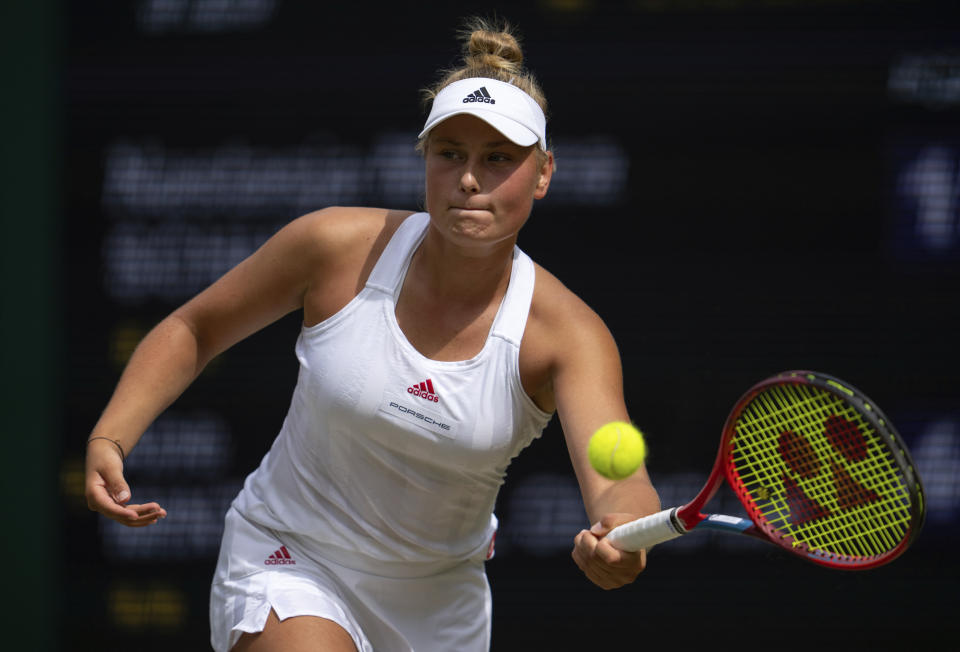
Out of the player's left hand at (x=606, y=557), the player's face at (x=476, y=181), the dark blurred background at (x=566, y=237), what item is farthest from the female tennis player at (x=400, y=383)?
the dark blurred background at (x=566, y=237)

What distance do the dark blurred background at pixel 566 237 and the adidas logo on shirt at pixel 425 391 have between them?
142 centimetres

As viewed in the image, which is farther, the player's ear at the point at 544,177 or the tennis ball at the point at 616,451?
the player's ear at the point at 544,177

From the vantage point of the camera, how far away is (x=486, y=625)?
2553 mm

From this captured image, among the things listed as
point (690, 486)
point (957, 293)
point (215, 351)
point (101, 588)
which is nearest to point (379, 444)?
point (215, 351)

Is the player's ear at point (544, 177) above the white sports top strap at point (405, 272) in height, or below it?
above

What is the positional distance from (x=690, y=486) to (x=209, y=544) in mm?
1451

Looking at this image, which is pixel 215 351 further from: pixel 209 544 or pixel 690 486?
pixel 690 486

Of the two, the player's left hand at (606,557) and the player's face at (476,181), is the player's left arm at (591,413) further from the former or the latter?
the player's face at (476,181)

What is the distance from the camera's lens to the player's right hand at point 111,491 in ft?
6.60

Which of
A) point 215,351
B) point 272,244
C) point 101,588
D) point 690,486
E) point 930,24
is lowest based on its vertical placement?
point 101,588

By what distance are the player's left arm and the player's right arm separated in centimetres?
38

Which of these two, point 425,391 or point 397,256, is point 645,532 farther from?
point 397,256

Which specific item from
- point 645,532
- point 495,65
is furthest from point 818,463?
point 495,65

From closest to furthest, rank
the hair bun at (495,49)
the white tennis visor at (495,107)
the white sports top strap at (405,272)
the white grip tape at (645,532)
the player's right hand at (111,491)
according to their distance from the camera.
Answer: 1. the white grip tape at (645,532)
2. the player's right hand at (111,491)
3. the white tennis visor at (495,107)
4. the white sports top strap at (405,272)
5. the hair bun at (495,49)
